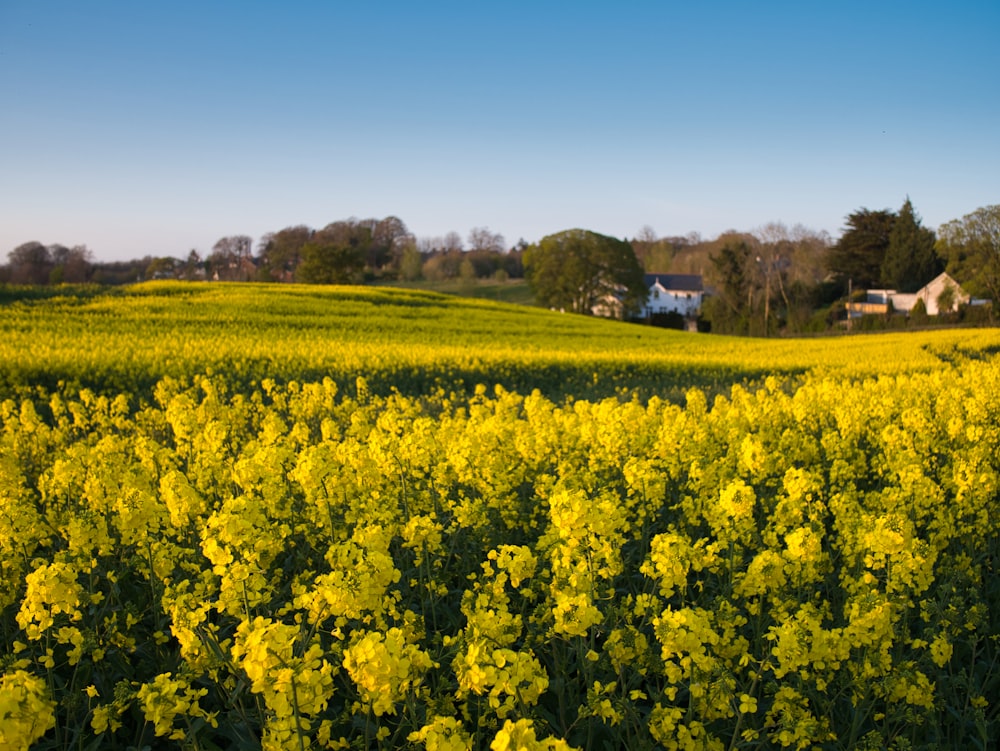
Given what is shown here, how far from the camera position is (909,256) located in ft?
228

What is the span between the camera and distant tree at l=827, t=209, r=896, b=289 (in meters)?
71.8

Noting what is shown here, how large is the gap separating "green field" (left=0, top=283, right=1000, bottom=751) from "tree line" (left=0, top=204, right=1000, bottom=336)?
179 ft

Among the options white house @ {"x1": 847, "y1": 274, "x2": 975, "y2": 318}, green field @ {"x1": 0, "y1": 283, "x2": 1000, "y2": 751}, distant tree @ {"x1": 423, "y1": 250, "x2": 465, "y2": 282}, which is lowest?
green field @ {"x1": 0, "y1": 283, "x2": 1000, "y2": 751}

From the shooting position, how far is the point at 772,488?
6.03 m

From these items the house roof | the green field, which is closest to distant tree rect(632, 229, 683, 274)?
the house roof

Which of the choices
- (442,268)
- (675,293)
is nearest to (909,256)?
(675,293)

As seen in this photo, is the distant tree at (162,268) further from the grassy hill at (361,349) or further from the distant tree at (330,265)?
the grassy hill at (361,349)

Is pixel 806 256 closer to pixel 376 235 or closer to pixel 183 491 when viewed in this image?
pixel 376 235

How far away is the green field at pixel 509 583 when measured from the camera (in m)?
2.36

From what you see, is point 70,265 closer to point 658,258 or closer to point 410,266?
point 410,266

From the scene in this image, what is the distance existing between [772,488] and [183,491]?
4.71 metres

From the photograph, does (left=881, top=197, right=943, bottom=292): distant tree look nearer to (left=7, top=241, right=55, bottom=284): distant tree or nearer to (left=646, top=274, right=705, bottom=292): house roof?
(left=646, top=274, right=705, bottom=292): house roof

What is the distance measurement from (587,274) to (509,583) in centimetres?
5958

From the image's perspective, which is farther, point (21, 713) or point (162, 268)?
point (162, 268)
